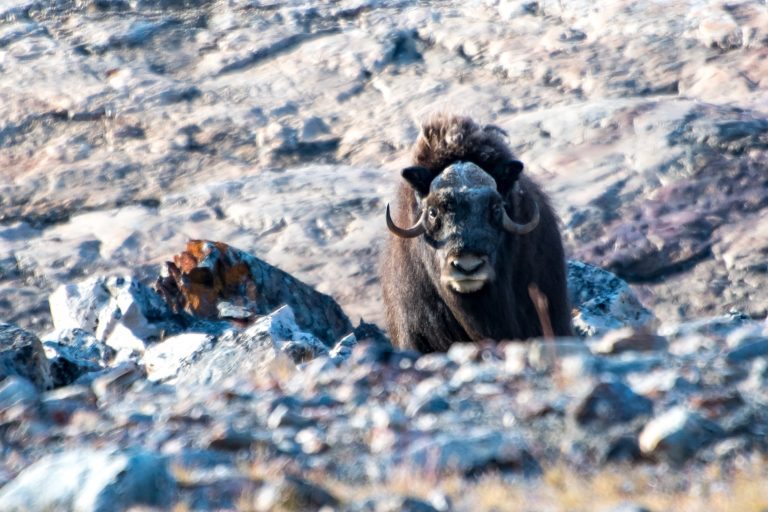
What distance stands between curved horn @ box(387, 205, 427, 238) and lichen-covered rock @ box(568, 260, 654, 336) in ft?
6.21

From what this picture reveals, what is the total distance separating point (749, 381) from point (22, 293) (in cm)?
909

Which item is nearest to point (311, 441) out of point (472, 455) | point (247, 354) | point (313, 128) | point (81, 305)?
point (472, 455)

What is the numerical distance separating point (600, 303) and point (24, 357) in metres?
4.50

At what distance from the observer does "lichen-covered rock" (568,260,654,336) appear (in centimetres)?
909

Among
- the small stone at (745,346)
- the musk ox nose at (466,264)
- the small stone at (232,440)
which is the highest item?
the small stone at (232,440)

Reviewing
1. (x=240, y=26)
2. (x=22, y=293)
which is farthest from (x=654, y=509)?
(x=240, y=26)

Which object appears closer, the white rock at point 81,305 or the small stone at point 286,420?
the small stone at point 286,420

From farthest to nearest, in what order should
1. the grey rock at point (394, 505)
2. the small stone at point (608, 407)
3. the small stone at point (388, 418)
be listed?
the small stone at point (388, 418)
the small stone at point (608, 407)
the grey rock at point (394, 505)

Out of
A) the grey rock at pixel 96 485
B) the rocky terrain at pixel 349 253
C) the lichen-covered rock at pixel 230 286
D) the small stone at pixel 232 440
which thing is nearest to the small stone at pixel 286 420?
the rocky terrain at pixel 349 253

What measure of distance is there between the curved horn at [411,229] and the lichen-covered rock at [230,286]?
2.34 m

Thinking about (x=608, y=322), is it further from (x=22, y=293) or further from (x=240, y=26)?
(x=240, y=26)

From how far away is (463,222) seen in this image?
23.6ft

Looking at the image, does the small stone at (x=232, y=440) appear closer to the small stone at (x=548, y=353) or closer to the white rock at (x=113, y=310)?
the small stone at (x=548, y=353)

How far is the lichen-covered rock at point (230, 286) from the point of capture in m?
9.73
